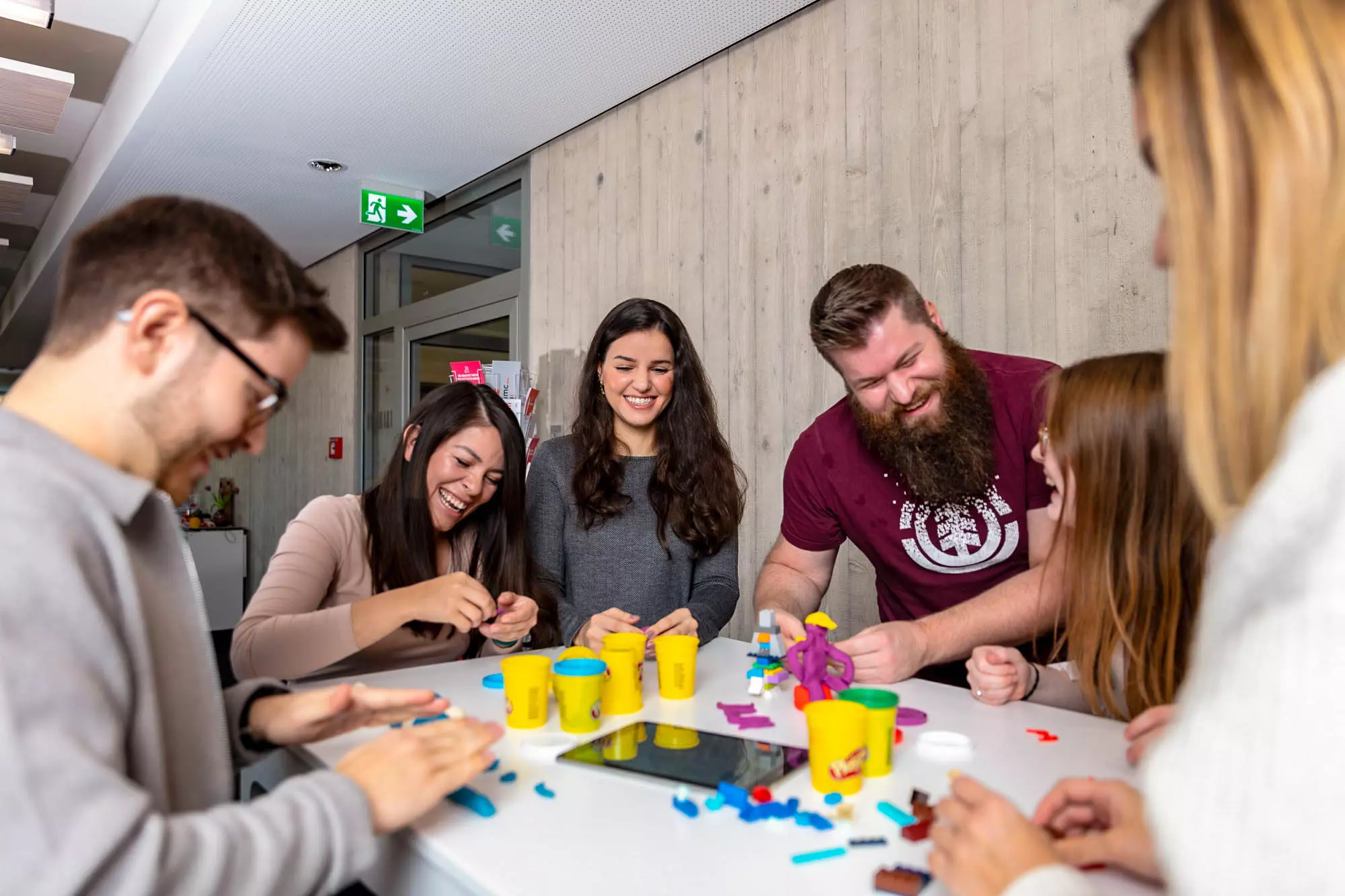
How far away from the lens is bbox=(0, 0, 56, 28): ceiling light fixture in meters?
3.04

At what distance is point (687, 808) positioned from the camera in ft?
3.06

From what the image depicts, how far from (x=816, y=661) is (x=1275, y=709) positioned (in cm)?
95

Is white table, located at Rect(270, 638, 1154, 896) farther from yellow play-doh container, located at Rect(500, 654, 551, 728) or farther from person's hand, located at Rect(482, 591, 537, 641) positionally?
person's hand, located at Rect(482, 591, 537, 641)

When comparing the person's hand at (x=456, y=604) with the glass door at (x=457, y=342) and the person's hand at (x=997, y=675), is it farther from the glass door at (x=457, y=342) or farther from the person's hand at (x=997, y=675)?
the glass door at (x=457, y=342)

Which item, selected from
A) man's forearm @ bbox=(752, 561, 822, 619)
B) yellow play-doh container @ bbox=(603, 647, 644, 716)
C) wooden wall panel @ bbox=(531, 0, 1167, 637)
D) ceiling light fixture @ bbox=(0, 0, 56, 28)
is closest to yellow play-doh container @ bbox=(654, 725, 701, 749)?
yellow play-doh container @ bbox=(603, 647, 644, 716)

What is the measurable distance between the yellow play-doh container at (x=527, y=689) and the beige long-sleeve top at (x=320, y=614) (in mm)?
490

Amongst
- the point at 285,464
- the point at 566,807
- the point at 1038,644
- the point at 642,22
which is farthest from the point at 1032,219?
the point at 285,464

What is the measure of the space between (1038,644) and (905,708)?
614 millimetres

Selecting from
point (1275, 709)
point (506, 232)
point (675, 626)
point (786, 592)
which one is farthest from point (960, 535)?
point (506, 232)

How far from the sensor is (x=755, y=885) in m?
0.78

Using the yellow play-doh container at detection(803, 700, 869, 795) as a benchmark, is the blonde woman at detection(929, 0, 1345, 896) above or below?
above

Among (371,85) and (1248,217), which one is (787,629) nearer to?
(1248,217)

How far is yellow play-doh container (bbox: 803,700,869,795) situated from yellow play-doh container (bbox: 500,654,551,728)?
43cm

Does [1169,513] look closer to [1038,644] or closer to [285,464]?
[1038,644]
